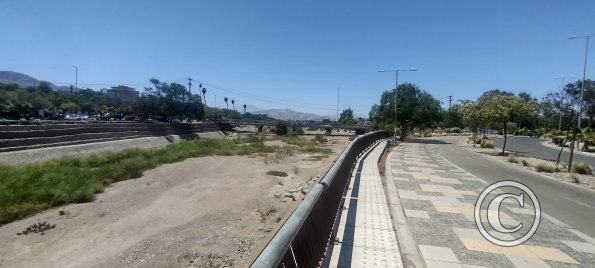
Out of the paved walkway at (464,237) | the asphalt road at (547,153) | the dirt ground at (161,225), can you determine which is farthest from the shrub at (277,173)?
the asphalt road at (547,153)

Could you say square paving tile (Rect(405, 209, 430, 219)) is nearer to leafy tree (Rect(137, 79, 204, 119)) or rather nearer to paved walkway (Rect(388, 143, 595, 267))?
paved walkway (Rect(388, 143, 595, 267))

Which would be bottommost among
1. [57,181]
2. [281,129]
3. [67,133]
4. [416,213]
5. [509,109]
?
[57,181]

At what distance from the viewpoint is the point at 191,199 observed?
68.1 feet

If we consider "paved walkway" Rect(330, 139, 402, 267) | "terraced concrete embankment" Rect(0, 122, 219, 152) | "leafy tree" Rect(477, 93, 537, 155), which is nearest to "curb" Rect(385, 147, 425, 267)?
"paved walkway" Rect(330, 139, 402, 267)

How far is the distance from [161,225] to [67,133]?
1299 inches

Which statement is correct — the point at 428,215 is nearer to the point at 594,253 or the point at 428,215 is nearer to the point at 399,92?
the point at 594,253

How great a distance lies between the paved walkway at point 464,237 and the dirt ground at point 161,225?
3355mm

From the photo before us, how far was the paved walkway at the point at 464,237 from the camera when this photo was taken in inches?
247

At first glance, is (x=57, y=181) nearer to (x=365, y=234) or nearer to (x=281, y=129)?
(x=365, y=234)

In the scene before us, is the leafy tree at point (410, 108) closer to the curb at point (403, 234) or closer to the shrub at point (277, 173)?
the shrub at point (277, 173)

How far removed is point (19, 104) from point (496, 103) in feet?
233

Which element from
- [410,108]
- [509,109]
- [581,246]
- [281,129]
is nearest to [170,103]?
[281,129]

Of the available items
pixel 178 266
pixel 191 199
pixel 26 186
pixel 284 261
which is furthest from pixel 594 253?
pixel 26 186

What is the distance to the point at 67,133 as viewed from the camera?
137ft
